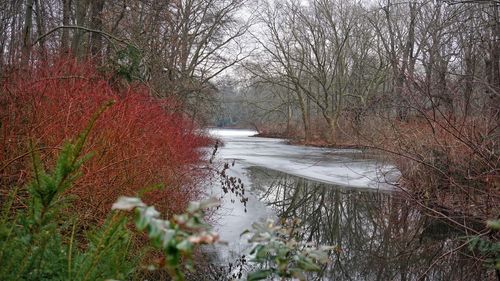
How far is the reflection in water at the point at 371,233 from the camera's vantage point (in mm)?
5547

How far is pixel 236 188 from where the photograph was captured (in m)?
11.4

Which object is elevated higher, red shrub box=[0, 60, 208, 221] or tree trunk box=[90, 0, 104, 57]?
tree trunk box=[90, 0, 104, 57]

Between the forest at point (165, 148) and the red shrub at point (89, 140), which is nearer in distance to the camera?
the forest at point (165, 148)

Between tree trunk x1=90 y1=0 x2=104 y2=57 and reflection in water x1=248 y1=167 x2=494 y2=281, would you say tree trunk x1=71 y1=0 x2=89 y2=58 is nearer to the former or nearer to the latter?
tree trunk x1=90 y1=0 x2=104 y2=57

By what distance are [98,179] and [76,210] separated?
0.48 meters

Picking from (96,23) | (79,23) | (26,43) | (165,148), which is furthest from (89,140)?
(96,23)

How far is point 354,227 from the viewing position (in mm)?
7914

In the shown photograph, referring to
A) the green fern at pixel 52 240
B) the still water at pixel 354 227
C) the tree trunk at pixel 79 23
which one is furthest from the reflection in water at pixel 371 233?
the tree trunk at pixel 79 23

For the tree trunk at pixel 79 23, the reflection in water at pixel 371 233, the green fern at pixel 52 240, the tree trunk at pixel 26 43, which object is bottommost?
the reflection in water at pixel 371 233

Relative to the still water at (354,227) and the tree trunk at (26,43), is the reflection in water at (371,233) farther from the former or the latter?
the tree trunk at (26,43)

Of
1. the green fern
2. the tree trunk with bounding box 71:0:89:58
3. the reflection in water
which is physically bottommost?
the reflection in water

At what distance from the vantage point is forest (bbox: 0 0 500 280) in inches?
66.8

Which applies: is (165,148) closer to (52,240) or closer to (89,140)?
(89,140)

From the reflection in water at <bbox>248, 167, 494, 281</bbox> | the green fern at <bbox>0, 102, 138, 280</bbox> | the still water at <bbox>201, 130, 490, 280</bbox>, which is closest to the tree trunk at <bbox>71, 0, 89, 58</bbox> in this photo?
the still water at <bbox>201, 130, 490, 280</bbox>
